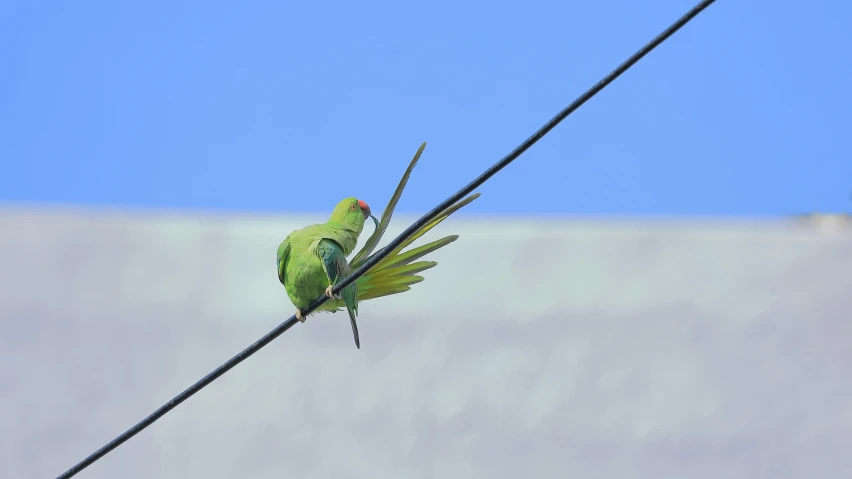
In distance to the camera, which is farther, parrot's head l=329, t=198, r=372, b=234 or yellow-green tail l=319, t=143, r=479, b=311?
parrot's head l=329, t=198, r=372, b=234

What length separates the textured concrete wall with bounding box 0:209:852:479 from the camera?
4.53m

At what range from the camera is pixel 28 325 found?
468cm

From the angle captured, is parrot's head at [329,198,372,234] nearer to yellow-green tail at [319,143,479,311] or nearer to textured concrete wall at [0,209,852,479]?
yellow-green tail at [319,143,479,311]

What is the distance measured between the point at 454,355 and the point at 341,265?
77.0 inches

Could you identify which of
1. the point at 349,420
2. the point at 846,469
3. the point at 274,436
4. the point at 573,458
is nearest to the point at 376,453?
the point at 349,420

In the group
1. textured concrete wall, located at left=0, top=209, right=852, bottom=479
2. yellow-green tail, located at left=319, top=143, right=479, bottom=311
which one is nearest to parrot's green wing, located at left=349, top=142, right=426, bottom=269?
yellow-green tail, located at left=319, top=143, right=479, bottom=311

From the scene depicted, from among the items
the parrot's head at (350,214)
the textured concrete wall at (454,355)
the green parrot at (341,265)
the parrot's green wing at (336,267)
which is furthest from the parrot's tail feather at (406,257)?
the textured concrete wall at (454,355)

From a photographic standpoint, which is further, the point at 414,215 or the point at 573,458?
the point at 414,215

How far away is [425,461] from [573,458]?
693 millimetres

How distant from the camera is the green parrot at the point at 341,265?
8.93 ft

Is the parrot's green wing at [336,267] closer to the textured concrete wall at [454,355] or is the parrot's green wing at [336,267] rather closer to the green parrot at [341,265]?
the green parrot at [341,265]

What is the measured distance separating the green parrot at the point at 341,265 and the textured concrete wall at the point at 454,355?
170 cm

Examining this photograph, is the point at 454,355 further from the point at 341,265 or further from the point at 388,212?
the point at 388,212

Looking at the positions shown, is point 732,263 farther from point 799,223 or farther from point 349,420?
point 349,420
